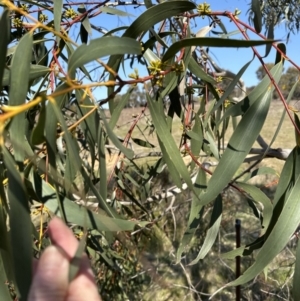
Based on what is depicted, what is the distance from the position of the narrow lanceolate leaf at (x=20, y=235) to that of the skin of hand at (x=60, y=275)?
5cm

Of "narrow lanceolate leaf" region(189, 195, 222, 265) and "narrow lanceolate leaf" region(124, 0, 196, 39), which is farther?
"narrow lanceolate leaf" region(189, 195, 222, 265)

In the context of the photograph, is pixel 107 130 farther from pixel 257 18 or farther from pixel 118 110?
pixel 257 18

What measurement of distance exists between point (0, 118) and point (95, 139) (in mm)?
368

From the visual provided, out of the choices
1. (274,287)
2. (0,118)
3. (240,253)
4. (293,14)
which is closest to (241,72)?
(240,253)

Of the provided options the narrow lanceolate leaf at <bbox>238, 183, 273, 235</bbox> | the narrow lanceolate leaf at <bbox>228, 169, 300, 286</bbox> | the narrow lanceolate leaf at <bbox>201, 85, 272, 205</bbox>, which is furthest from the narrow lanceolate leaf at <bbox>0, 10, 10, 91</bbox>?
the narrow lanceolate leaf at <bbox>238, 183, 273, 235</bbox>

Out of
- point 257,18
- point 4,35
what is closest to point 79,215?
point 4,35

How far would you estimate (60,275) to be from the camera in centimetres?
44

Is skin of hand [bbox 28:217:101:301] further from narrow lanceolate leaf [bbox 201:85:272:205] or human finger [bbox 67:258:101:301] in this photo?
narrow lanceolate leaf [bbox 201:85:272:205]

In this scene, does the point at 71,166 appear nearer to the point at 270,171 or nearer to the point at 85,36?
the point at 85,36

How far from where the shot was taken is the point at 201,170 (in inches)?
37.7

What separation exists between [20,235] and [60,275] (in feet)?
0.28

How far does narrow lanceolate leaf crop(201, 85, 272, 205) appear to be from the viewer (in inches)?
30.0

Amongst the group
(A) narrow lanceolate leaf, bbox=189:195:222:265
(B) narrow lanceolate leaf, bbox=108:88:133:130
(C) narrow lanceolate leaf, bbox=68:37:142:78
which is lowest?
(A) narrow lanceolate leaf, bbox=189:195:222:265

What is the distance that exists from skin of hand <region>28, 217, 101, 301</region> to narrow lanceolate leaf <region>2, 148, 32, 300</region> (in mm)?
47
